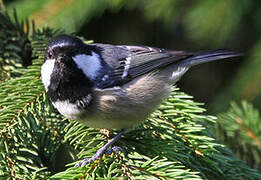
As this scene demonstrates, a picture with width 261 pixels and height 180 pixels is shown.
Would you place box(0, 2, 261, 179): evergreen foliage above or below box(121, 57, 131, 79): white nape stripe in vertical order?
below

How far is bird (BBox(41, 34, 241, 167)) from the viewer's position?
183cm

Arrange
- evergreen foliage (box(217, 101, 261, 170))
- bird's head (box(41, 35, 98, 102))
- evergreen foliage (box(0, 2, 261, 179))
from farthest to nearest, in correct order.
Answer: evergreen foliage (box(217, 101, 261, 170)) → bird's head (box(41, 35, 98, 102)) → evergreen foliage (box(0, 2, 261, 179))

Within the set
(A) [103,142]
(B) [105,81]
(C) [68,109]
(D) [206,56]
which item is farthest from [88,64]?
(D) [206,56]

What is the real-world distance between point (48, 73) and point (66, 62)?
0.11 metres

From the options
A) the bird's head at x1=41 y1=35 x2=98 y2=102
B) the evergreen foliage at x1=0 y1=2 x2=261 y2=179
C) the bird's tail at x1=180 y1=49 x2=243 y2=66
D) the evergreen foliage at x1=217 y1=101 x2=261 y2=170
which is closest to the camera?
the evergreen foliage at x1=0 y1=2 x2=261 y2=179

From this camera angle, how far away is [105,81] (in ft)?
6.44

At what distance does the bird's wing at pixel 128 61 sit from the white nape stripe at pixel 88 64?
0.04 m

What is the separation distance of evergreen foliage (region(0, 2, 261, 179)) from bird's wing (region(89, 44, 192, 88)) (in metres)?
0.23

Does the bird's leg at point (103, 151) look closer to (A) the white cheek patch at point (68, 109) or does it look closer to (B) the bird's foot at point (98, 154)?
(B) the bird's foot at point (98, 154)

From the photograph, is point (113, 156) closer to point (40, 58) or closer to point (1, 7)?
point (40, 58)

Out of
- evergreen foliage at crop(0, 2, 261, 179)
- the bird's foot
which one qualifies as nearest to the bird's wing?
evergreen foliage at crop(0, 2, 261, 179)

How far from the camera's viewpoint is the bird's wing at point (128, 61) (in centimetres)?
202

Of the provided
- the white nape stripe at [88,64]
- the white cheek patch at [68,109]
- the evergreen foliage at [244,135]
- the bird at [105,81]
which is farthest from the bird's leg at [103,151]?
the evergreen foliage at [244,135]

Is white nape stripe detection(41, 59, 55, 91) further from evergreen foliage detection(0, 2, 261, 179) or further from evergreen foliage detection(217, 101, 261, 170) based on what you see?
evergreen foliage detection(217, 101, 261, 170)
